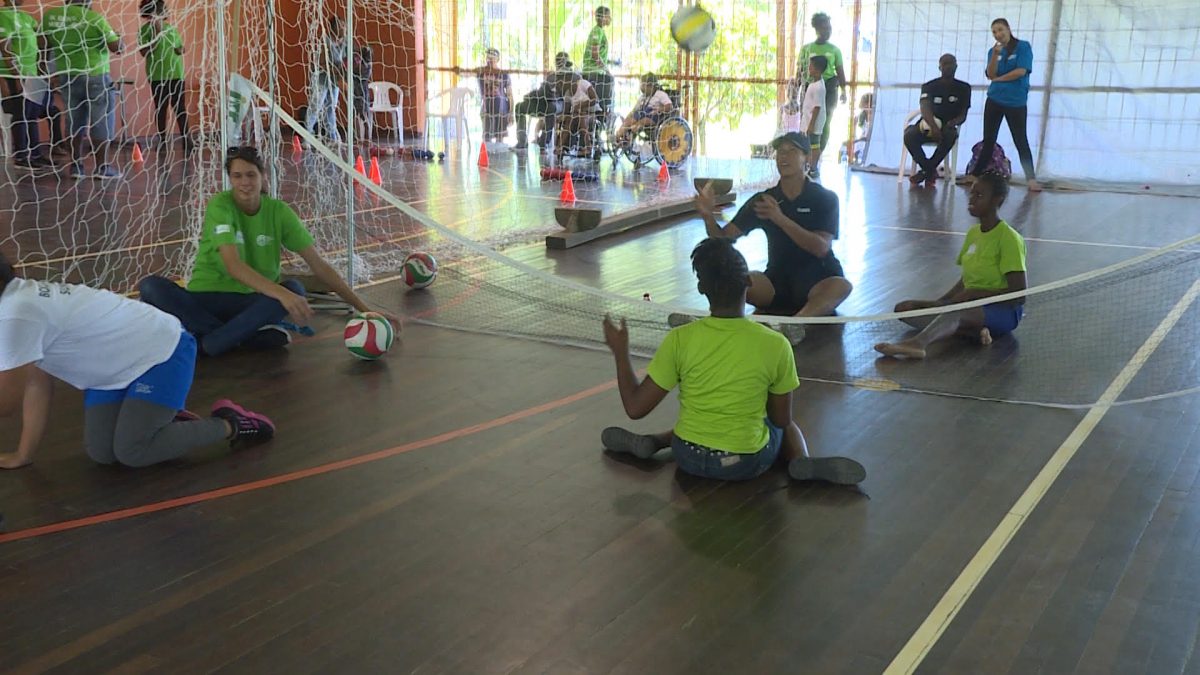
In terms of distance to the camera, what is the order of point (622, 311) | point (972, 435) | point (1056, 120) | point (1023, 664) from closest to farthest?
point (1023, 664), point (972, 435), point (622, 311), point (1056, 120)

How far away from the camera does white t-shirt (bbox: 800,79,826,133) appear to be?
1220 centimetres

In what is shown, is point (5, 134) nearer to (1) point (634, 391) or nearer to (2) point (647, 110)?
(2) point (647, 110)

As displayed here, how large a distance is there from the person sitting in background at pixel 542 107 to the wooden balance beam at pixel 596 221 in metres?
4.45

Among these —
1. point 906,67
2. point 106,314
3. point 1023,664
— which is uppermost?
point 906,67

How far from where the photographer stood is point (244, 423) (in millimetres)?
3832

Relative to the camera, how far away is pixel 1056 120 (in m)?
12.8

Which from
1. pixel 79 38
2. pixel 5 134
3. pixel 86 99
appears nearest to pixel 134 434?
pixel 86 99

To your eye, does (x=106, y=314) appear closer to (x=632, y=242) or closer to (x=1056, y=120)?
(x=632, y=242)

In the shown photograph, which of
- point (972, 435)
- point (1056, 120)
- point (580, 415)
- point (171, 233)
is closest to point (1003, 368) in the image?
point (972, 435)

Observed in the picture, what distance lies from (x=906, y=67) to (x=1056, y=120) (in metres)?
1.84

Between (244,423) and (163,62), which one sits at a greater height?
(163,62)

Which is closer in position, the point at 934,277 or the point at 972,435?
the point at 972,435

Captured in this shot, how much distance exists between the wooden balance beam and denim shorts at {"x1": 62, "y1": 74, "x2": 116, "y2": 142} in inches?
168

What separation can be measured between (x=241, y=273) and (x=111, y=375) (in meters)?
1.27
